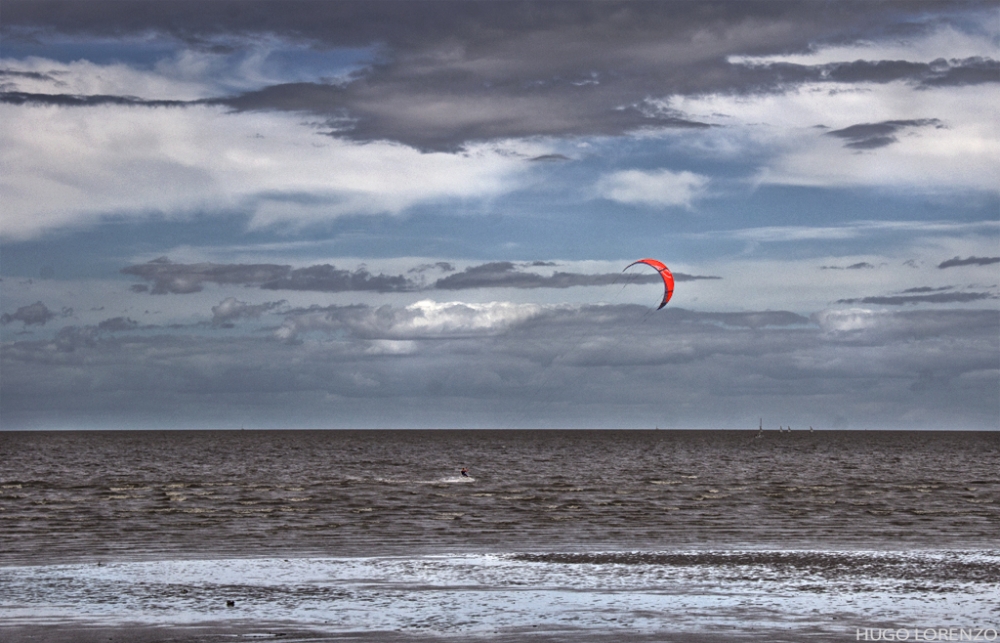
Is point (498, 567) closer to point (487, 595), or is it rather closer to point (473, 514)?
point (487, 595)

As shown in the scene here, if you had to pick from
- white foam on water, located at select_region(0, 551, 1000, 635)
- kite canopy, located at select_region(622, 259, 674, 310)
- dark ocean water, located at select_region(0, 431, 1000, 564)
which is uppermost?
kite canopy, located at select_region(622, 259, 674, 310)

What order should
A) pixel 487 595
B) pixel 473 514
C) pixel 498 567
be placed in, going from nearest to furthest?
pixel 487 595
pixel 498 567
pixel 473 514

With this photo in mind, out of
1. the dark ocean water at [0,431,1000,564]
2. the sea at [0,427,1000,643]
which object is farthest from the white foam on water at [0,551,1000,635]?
the dark ocean water at [0,431,1000,564]

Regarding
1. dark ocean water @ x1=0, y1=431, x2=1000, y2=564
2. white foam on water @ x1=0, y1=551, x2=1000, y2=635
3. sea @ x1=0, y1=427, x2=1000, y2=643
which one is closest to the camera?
sea @ x1=0, y1=427, x2=1000, y2=643

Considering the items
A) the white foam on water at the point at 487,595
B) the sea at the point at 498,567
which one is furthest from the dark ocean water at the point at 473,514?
the white foam on water at the point at 487,595

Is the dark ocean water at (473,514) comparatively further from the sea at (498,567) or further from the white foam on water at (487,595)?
the white foam on water at (487,595)

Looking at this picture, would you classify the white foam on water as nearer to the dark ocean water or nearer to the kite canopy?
the dark ocean water

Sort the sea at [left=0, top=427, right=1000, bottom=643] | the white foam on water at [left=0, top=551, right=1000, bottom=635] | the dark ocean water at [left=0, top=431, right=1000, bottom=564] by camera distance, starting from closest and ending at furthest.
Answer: the sea at [left=0, top=427, right=1000, bottom=643], the white foam on water at [left=0, top=551, right=1000, bottom=635], the dark ocean water at [left=0, top=431, right=1000, bottom=564]

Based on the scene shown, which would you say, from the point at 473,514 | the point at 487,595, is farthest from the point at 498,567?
the point at 473,514

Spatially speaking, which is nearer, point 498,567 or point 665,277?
point 498,567

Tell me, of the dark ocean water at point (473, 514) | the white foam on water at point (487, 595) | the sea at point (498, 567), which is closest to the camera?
the sea at point (498, 567)

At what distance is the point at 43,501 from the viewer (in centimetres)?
5619

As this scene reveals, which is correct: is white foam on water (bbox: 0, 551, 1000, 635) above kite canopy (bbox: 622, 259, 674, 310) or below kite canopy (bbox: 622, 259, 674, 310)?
below

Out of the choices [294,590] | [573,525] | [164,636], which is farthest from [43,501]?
[164,636]
